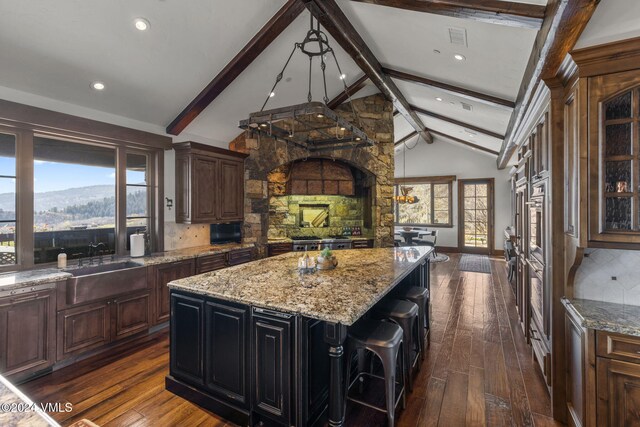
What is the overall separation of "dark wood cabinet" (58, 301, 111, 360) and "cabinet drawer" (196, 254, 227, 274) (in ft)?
3.69

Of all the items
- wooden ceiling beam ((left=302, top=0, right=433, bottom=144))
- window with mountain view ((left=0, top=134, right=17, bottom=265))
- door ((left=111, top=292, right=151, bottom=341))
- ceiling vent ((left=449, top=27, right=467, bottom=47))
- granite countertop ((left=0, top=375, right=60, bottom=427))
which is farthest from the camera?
door ((left=111, top=292, right=151, bottom=341))

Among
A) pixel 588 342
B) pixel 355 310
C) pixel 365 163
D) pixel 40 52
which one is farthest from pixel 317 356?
pixel 365 163

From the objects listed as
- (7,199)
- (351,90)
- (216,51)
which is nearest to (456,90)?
(351,90)

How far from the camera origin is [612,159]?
1.72 metres

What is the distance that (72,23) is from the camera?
2.56m

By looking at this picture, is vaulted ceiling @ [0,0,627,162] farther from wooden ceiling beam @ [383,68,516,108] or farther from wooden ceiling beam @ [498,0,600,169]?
wooden ceiling beam @ [498,0,600,169]

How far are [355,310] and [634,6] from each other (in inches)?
86.9

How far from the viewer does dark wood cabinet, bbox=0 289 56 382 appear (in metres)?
2.45

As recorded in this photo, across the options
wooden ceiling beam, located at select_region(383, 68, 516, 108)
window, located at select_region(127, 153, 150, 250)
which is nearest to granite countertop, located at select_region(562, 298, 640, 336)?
wooden ceiling beam, located at select_region(383, 68, 516, 108)

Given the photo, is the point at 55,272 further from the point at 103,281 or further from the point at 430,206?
the point at 430,206

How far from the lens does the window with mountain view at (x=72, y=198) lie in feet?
10.6

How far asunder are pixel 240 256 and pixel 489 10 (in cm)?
431

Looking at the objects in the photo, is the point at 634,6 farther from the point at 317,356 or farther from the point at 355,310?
the point at 317,356

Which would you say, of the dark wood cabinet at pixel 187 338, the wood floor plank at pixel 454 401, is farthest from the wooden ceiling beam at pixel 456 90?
the dark wood cabinet at pixel 187 338
